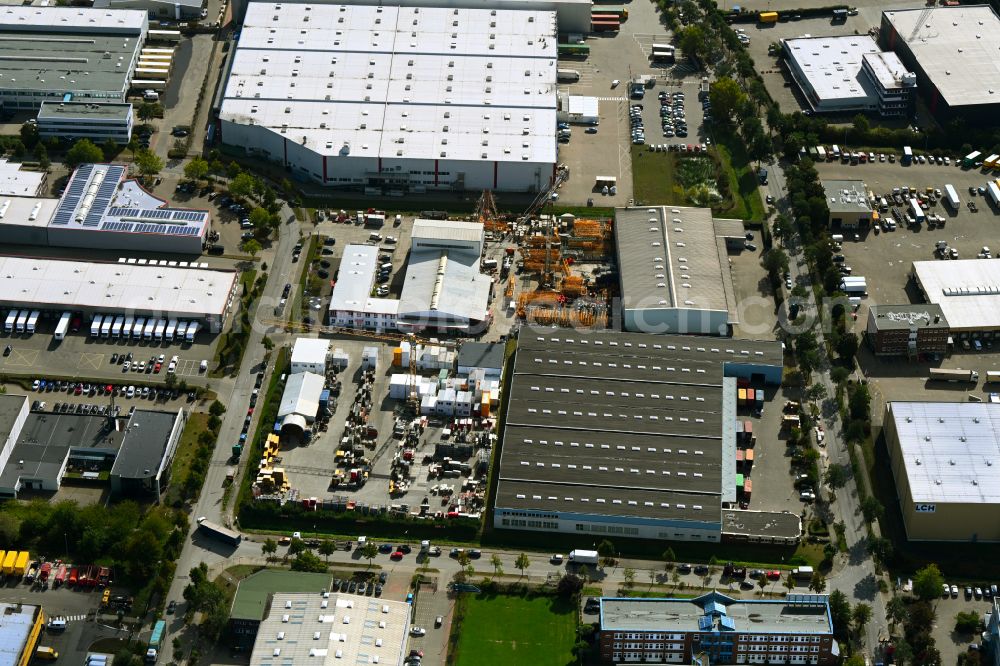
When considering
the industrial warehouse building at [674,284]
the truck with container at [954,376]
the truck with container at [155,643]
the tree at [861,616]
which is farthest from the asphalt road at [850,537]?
the truck with container at [155,643]

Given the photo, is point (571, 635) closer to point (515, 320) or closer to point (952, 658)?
point (952, 658)

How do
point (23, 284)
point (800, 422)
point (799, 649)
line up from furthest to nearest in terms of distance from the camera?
point (23, 284) → point (800, 422) → point (799, 649)

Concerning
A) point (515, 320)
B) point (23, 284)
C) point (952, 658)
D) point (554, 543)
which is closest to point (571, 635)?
point (554, 543)

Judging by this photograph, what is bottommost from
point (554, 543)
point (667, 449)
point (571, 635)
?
point (571, 635)

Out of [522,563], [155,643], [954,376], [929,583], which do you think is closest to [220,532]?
[155,643]

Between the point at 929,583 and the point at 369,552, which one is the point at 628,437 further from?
the point at 929,583

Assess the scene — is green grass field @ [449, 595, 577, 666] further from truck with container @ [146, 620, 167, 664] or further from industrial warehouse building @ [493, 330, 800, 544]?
truck with container @ [146, 620, 167, 664]
